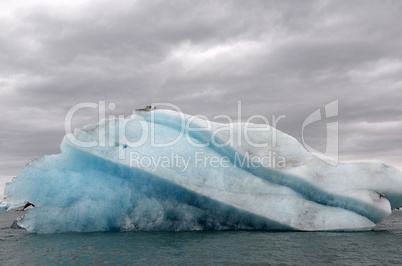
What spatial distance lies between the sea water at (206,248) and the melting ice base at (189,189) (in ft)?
1.90

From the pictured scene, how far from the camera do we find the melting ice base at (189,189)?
12.5m

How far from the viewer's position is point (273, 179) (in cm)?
1318

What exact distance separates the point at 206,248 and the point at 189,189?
2.96 meters

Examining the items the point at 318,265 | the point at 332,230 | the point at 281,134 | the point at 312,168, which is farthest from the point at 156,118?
the point at 318,265

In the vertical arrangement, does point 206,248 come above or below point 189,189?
below

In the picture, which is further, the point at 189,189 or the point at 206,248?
the point at 189,189

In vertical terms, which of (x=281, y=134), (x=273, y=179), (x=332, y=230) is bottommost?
(x=332, y=230)

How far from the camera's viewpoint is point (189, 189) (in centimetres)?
1232

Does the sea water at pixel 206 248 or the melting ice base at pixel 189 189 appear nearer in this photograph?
the sea water at pixel 206 248

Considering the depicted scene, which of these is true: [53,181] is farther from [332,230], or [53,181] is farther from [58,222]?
[332,230]

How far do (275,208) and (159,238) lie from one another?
12.5ft

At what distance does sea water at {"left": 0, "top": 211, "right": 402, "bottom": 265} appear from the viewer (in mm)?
8538

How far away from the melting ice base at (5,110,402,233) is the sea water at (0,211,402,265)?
580 mm

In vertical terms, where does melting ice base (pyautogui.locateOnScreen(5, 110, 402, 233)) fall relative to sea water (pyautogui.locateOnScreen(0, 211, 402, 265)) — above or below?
above
